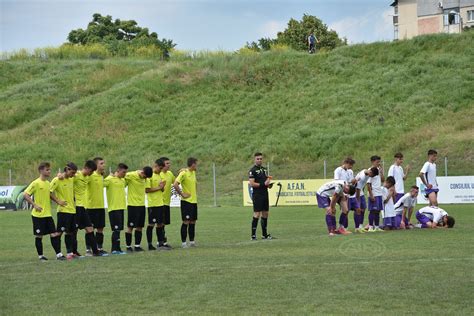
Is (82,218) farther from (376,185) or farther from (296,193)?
(296,193)

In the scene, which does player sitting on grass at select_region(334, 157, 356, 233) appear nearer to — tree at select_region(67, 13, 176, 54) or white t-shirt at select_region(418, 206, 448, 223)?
white t-shirt at select_region(418, 206, 448, 223)

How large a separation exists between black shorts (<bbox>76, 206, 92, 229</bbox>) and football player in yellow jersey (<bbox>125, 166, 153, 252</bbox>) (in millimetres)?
1258

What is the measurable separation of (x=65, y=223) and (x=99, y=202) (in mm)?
1065

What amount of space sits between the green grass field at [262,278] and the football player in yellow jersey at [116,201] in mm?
996

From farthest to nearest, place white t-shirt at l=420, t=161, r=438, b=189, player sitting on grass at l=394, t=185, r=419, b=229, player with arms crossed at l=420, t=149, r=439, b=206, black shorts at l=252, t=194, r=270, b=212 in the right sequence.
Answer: white t-shirt at l=420, t=161, r=438, b=189, player with arms crossed at l=420, t=149, r=439, b=206, player sitting on grass at l=394, t=185, r=419, b=229, black shorts at l=252, t=194, r=270, b=212

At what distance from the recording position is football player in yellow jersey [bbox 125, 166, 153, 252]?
19234 millimetres

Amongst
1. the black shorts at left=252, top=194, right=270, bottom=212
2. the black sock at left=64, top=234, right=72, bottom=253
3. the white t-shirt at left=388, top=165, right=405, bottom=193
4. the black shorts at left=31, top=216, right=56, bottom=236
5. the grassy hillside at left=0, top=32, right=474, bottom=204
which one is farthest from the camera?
the grassy hillside at left=0, top=32, right=474, bottom=204

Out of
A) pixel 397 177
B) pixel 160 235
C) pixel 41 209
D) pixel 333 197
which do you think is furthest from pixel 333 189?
pixel 41 209

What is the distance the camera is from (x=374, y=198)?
75.1 ft

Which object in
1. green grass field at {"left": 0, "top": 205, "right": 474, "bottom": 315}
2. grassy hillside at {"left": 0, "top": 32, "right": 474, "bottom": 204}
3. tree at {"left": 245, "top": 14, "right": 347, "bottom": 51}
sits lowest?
green grass field at {"left": 0, "top": 205, "right": 474, "bottom": 315}

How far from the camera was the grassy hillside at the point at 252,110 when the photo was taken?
5281 centimetres

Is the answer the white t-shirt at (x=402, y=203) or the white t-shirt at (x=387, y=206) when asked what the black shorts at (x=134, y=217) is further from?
the white t-shirt at (x=402, y=203)

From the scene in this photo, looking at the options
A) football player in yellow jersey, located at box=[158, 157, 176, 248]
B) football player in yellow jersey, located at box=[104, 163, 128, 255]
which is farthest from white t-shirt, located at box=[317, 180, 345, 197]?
football player in yellow jersey, located at box=[104, 163, 128, 255]

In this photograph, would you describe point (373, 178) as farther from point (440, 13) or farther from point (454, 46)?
point (440, 13)
